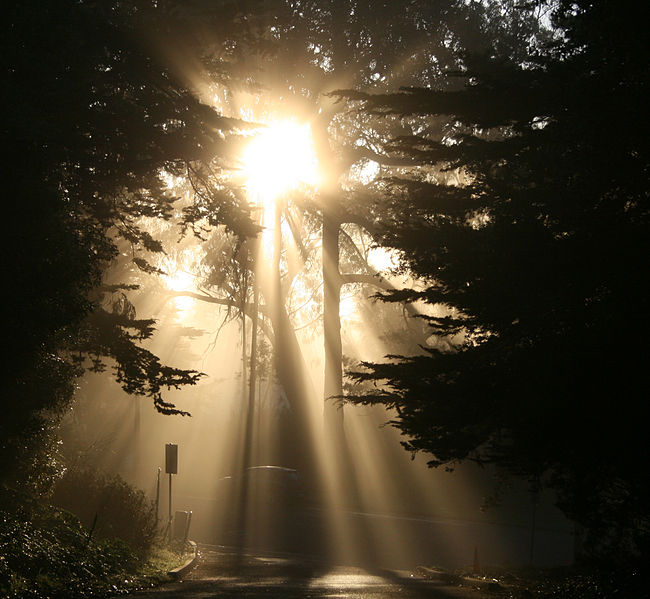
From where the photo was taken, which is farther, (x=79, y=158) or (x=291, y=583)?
(x=79, y=158)

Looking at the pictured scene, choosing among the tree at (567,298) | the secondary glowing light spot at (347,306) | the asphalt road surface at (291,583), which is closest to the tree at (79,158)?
the asphalt road surface at (291,583)

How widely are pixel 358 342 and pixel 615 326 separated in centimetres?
5300

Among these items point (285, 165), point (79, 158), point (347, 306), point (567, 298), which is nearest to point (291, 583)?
point (567, 298)

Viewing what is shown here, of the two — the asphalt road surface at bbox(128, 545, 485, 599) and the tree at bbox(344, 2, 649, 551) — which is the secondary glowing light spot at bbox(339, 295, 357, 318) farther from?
the tree at bbox(344, 2, 649, 551)

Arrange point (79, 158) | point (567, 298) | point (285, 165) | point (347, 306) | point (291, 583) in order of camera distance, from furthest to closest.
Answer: point (347, 306), point (285, 165), point (79, 158), point (291, 583), point (567, 298)

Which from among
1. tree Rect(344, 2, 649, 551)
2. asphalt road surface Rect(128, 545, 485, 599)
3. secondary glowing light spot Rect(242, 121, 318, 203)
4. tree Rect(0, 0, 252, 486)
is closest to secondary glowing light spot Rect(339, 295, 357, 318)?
secondary glowing light spot Rect(242, 121, 318, 203)

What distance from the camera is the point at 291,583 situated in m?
17.1

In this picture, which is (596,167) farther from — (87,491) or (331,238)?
(331,238)

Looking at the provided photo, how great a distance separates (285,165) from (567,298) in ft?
74.9

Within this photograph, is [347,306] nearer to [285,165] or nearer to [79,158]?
[285,165]

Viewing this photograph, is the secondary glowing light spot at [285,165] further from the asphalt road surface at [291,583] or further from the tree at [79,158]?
the asphalt road surface at [291,583]

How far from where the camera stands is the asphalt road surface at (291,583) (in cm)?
1441

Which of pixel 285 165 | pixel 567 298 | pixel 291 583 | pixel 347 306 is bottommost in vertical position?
pixel 291 583

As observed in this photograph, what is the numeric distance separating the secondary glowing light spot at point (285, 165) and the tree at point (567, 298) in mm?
10038
